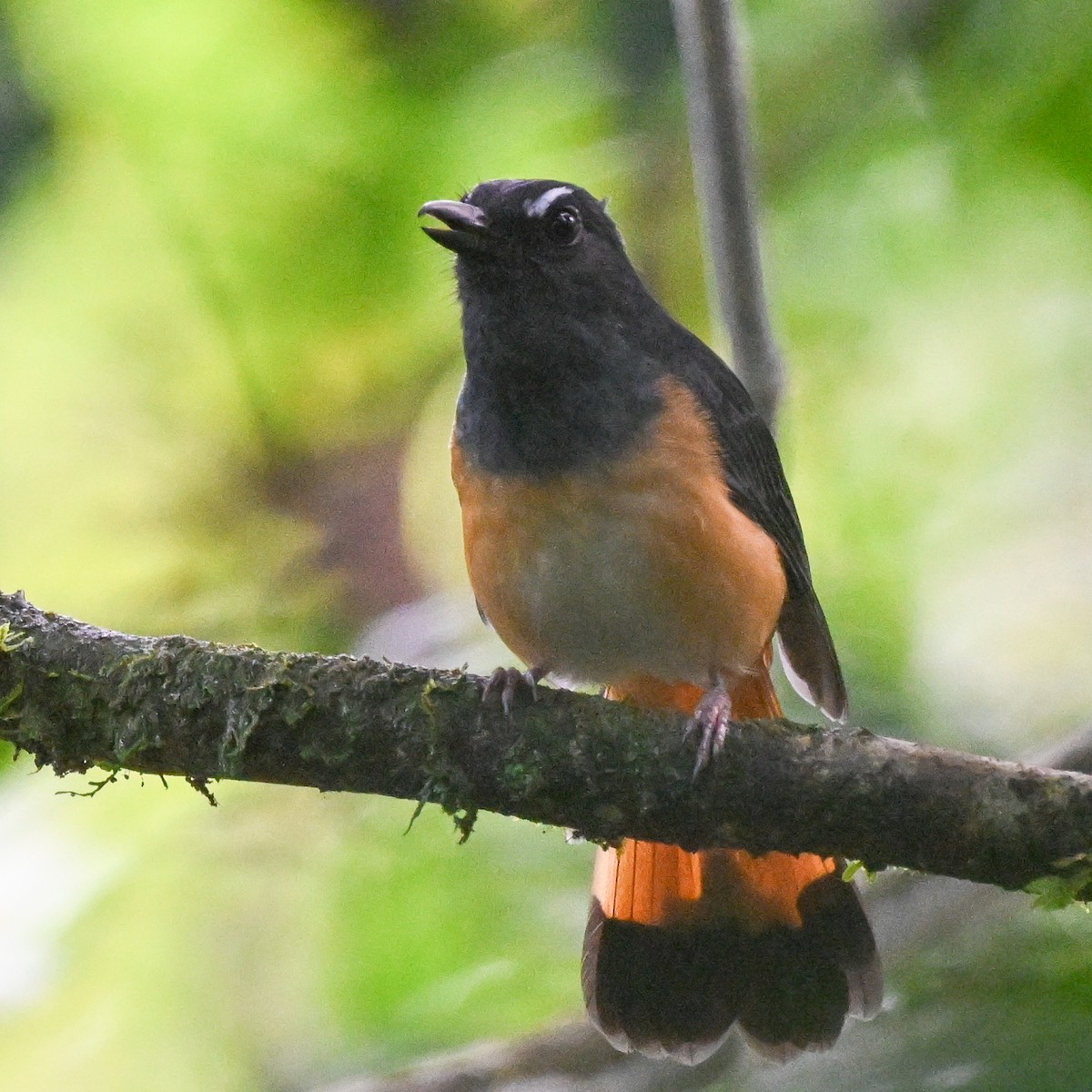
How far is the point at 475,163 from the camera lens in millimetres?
5707

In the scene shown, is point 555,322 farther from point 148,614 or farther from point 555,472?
point 148,614

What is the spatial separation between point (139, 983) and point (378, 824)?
45.3 inches

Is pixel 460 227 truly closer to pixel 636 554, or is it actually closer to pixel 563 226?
pixel 563 226

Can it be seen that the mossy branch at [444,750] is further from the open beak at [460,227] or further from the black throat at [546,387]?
the open beak at [460,227]

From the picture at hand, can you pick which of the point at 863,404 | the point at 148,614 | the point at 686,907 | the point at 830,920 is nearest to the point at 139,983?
the point at 148,614

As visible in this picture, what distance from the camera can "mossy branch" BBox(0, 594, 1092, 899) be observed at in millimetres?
3594

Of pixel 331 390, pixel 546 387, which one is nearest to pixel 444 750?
pixel 546 387

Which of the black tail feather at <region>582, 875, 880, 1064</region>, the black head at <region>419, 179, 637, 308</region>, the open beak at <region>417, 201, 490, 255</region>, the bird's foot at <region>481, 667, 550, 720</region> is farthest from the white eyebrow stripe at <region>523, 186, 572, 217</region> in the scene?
the black tail feather at <region>582, 875, 880, 1064</region>

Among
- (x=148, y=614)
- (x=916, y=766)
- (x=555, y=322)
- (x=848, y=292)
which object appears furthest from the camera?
(x=848, y=292)

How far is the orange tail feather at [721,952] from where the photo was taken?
4469 mm

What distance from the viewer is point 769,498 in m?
4.91

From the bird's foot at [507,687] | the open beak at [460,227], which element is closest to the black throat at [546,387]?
the open beak at [460,227]

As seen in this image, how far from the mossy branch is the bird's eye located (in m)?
1.73

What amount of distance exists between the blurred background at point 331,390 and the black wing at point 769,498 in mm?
884
